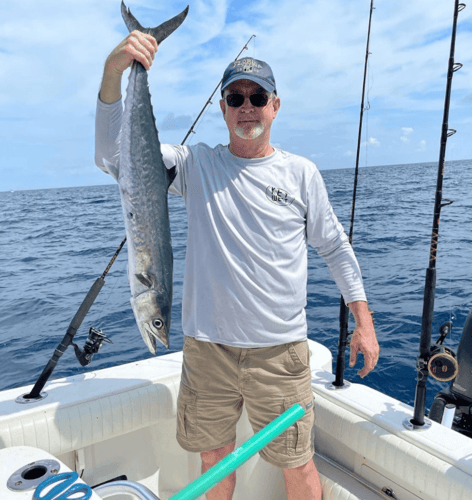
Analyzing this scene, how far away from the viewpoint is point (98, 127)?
5.51 feet

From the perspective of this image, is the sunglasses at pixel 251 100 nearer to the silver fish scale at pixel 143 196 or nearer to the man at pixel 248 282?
the man at pixel 248 282

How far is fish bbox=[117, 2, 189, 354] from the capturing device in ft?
5.36

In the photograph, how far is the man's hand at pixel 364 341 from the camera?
82.0 inches

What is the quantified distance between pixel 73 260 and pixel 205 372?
34.9ft

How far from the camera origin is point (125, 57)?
5.01 feet

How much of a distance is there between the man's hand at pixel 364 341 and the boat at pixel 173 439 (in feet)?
1.20

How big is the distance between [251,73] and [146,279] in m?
1.00

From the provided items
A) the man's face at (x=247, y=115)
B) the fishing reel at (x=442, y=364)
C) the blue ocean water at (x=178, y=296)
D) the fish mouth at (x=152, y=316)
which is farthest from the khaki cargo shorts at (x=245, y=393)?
the blue ocean water at (x=178, y=296)

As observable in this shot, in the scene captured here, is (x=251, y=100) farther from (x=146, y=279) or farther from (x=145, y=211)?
(x=146, y=279)

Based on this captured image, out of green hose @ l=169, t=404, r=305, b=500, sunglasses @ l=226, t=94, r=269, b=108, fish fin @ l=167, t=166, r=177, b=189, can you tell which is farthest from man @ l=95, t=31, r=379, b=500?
green hose @ l=169, t=404, r=305, b=500

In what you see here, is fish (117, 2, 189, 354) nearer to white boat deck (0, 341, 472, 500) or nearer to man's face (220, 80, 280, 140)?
man's face (220, 80, 280, 140)

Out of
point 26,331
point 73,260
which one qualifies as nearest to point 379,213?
point 73,260

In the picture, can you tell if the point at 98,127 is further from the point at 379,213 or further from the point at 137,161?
the point at 379,213

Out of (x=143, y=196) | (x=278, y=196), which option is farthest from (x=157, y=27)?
(x=278, y=196)
